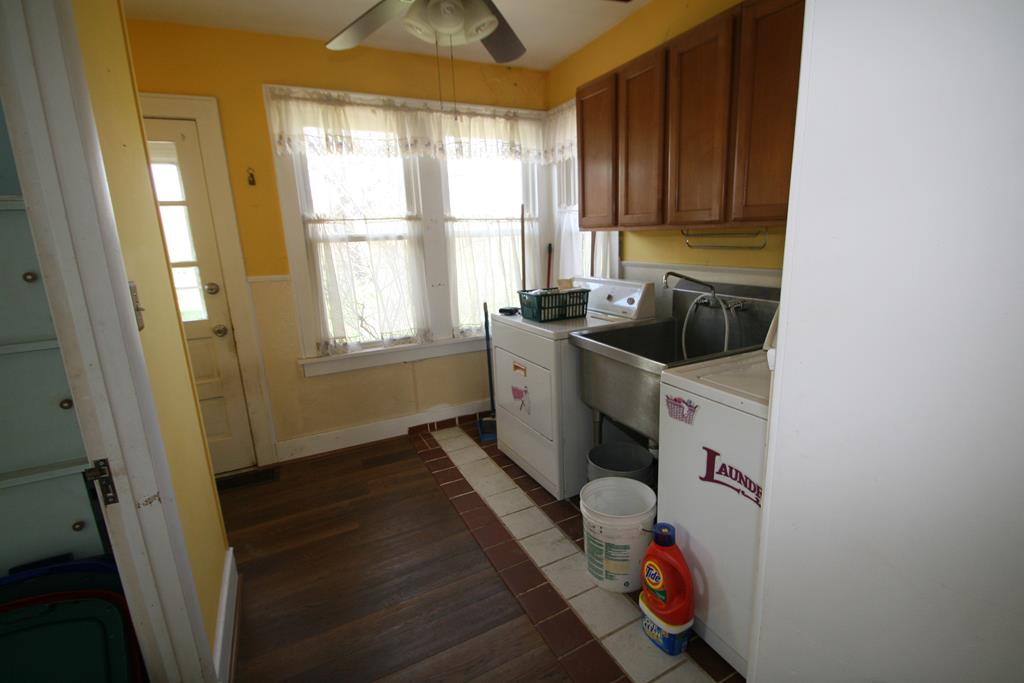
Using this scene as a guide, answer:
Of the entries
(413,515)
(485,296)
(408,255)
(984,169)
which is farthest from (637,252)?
(984,169)

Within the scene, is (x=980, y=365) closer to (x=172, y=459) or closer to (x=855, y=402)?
(x=855, y=402)

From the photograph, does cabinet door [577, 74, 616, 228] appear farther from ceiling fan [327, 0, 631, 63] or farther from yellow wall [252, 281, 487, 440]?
yellow wall [252, 281, 487, 440]

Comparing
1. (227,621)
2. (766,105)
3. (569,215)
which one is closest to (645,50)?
(569,215)

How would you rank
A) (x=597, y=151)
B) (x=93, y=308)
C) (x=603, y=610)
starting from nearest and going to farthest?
(x=93, y=308)
(x=603, y=610)
(x=597, y=151)

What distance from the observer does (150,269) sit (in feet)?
4.29

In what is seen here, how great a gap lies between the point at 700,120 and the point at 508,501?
1985 mm

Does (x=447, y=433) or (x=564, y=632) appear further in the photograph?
(x=447, y=433)

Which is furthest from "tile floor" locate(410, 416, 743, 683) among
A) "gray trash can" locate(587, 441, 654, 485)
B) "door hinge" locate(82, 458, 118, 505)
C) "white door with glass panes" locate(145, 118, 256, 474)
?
"door hinge" locate(82, 458, 118, 505)

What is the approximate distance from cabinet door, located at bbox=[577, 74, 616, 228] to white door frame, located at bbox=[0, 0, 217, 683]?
2.04 meters

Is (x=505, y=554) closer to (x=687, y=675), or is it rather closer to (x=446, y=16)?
(x=687, y=675)

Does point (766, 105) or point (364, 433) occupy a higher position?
point (766, 105)

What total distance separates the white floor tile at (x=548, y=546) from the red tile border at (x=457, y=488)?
1.75 ft

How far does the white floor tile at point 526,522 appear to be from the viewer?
2080mm

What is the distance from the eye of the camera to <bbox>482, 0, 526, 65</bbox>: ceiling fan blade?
180 cm
